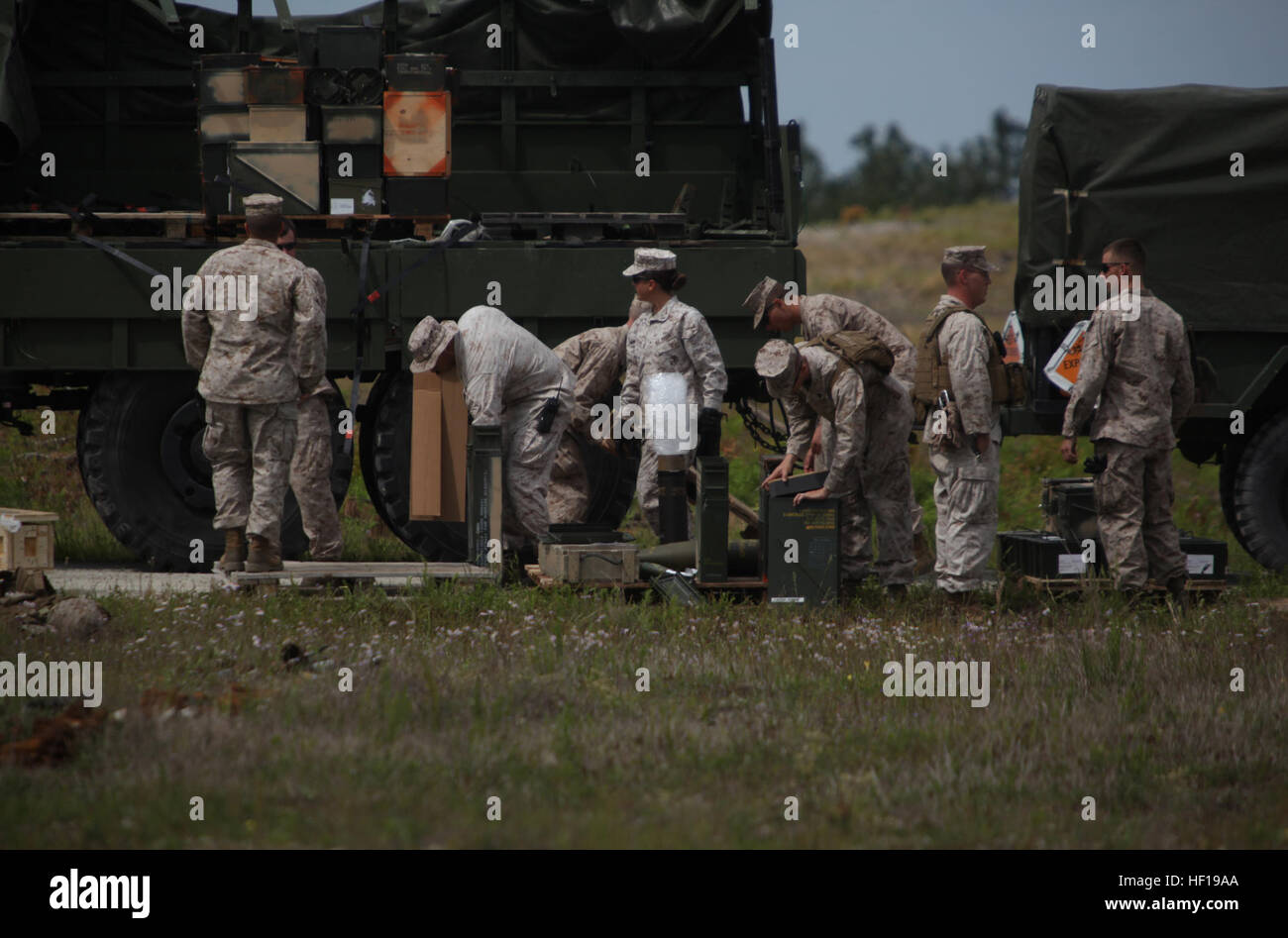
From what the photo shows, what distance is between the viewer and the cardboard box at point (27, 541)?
7.39 m

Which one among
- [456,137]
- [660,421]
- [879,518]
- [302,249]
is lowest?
[879,518]

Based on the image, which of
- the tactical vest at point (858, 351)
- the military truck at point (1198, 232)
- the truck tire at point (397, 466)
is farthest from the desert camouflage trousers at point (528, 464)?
the military truck at point (1198, 232)

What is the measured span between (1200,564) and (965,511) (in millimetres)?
1496

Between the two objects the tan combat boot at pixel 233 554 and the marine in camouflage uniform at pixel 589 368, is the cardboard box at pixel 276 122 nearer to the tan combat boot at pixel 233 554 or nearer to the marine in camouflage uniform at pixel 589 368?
the marine in camouflage uniform at pixel 589 368

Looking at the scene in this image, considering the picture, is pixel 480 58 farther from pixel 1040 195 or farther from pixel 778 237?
pixel 1040 195

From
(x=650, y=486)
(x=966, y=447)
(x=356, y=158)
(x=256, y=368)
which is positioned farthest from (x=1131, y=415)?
(x=356, y=158)

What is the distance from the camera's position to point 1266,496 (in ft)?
30.5

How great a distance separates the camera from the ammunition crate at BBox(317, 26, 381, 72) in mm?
9383

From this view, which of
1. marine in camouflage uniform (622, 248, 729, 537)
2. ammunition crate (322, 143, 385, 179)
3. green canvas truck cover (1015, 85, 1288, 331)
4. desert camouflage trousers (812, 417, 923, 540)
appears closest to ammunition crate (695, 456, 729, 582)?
desert camouflage trousers (812, 417, 923, 540)

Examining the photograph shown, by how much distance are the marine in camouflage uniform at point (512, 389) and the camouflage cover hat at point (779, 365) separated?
135cm

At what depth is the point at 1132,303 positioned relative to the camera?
7680 mm

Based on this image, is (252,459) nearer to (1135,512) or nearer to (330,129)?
(330,129)

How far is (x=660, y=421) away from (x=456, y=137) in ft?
10.6

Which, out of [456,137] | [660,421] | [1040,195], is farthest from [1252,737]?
[456,137]
